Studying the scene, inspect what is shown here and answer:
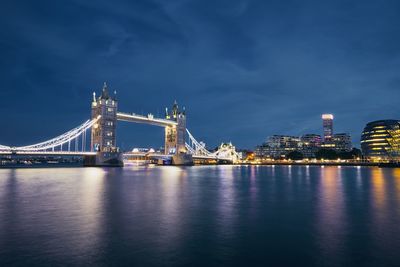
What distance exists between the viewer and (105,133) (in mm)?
98250

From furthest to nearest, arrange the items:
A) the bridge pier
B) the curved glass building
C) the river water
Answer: the curved glass building < the bridge pier < the river water

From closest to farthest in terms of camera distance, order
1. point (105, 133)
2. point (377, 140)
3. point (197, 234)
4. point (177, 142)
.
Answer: point (197, 234) → point (105, 133) → point (177, 142) → point (377, 140)

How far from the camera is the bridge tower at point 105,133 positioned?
96875 millimetres

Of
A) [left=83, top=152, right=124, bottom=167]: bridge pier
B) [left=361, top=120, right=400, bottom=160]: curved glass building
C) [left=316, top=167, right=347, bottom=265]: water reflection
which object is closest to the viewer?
[left=316, top=167, right=347, bottom=265]: water reflection

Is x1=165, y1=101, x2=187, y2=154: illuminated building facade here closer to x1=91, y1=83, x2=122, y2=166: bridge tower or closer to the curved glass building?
x1=91, y1=83, x2=122, y2=166: bridge tower

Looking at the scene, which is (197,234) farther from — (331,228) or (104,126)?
(104,126)

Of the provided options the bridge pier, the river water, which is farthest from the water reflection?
the bridge pier

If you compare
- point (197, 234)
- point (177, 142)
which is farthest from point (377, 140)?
point (197, 234)

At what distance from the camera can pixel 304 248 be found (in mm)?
11273

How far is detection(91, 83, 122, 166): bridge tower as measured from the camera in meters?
96.9

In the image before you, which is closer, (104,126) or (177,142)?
(104,126)

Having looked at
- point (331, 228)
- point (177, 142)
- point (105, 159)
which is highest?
point (177, 142)

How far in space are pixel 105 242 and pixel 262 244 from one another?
560 cm

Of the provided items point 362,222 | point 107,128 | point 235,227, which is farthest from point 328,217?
point 107,128
